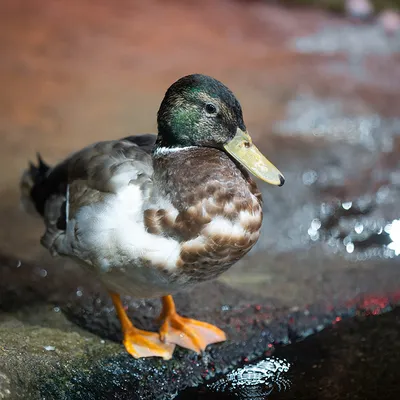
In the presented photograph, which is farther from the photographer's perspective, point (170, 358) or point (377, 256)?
point (377, 256)

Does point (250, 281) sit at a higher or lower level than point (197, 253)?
lower

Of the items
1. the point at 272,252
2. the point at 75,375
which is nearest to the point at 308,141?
the point at 272,252

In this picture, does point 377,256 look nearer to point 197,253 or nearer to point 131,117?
point 197,253

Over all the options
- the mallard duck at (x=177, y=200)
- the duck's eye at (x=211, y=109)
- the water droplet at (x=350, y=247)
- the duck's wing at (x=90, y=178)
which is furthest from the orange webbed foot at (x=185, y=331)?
the water droplet at (x=350, y=247)

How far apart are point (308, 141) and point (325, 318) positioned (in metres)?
1.77

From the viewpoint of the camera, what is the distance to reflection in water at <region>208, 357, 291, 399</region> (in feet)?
8.13

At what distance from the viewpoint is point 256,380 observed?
2.54 m

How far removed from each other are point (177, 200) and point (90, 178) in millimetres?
381

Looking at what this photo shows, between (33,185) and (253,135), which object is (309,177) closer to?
(253,135)

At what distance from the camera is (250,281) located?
3160 mm

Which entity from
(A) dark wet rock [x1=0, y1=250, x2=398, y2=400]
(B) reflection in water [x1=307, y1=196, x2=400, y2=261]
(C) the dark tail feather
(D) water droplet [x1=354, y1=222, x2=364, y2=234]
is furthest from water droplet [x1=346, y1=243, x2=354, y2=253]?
(C) the dark tail feather

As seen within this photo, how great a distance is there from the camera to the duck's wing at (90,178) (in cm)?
231

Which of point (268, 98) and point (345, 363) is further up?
point (345, 363)

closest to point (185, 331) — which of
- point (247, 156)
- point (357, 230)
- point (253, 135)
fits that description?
point (247, 156)
